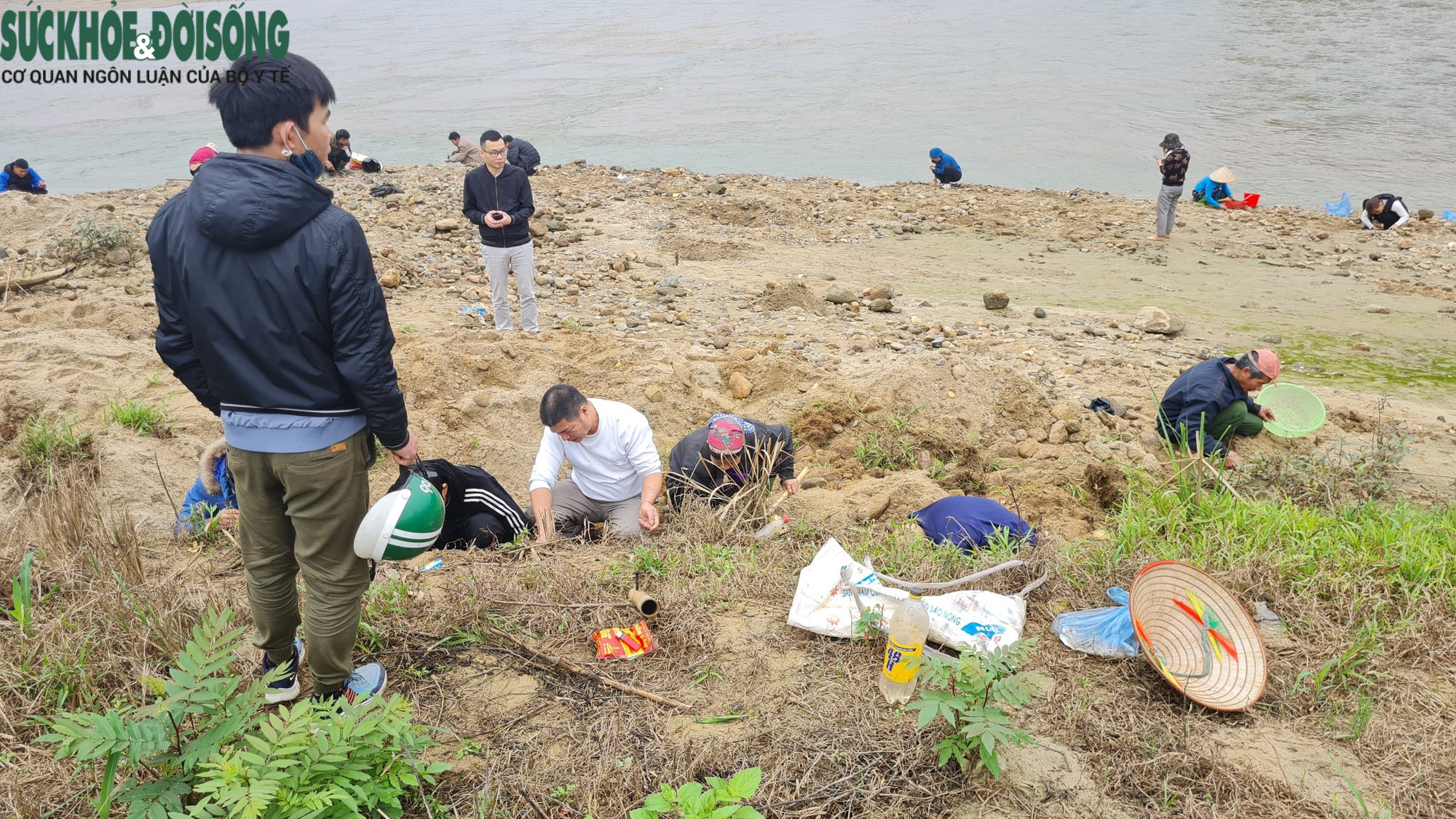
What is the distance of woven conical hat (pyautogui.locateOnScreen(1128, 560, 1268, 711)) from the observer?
2.76 metres

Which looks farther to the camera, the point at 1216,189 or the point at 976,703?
the point at 1216,189

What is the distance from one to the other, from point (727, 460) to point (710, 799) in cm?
243

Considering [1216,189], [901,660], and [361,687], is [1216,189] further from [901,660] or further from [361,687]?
[361,687]

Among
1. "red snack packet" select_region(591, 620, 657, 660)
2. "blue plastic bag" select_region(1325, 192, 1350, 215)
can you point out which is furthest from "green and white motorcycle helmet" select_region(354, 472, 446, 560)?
"blue plastic bag" select_region(1325, 192, 1350, 215)

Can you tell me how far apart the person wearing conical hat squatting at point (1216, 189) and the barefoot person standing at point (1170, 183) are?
1864 millimetres

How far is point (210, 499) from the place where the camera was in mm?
4137

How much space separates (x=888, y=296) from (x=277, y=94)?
6.73 meters

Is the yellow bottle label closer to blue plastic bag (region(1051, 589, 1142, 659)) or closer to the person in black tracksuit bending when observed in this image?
blue plastic bag (region(1051, 589, 1142, 659))

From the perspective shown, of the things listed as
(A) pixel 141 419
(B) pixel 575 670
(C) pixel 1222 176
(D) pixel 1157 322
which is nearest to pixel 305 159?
(B) pixel 575 670

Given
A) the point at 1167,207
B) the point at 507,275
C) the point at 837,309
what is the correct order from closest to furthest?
the point at 507,275 → the point at 837,309 → the point at 1167,207

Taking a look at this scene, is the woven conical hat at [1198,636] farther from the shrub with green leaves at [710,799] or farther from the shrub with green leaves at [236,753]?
the shrub with green leaves at [236,753]

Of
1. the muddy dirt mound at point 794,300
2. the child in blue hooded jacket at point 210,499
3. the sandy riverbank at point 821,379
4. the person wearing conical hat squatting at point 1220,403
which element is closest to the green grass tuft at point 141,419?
the sandy riverbank at point 821,379

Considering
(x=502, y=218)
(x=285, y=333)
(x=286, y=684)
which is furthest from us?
(x=502, y=218)

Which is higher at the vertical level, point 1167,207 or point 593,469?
point 1167,207
